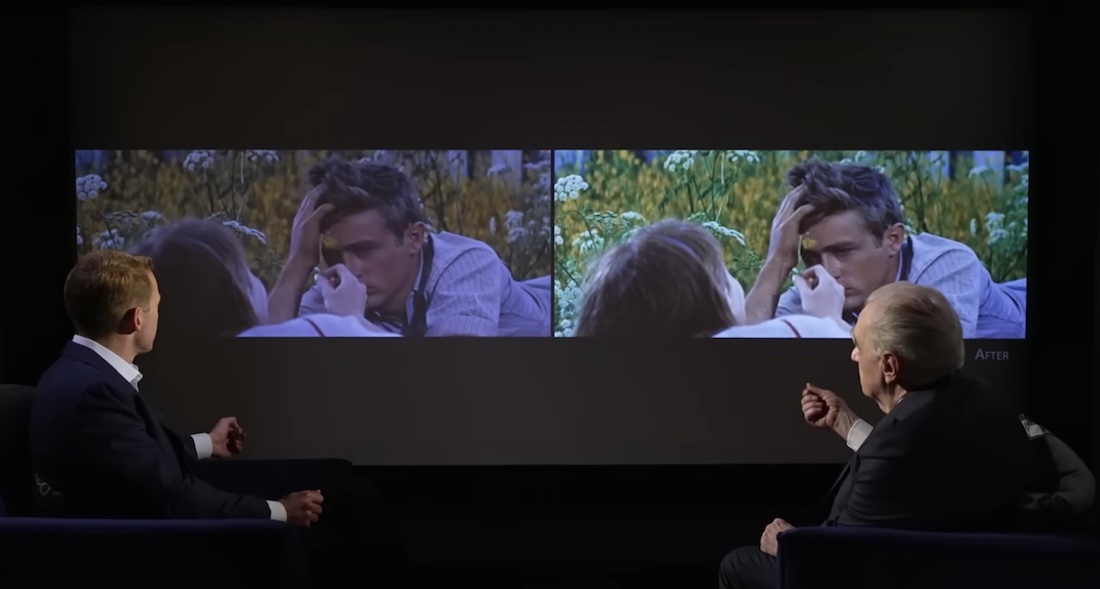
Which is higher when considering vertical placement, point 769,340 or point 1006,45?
point 1006,45

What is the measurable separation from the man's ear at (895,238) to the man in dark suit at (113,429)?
3.77m

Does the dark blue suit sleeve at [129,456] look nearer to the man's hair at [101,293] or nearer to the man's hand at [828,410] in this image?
the man's hair at [101,293]

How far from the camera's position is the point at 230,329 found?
5297 millimetres

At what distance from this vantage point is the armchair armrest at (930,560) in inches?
82.0

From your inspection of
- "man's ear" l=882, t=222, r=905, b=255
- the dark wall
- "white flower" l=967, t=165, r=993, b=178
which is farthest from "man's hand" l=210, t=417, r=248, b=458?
"white flower" l=967, t=165, r=993, b=178

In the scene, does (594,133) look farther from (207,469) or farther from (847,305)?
(207,469)

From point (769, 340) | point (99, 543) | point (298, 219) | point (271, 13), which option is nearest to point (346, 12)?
point (271, 13)

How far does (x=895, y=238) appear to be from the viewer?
5324mm

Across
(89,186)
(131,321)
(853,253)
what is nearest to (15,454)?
(131,321)

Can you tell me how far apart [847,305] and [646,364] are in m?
1.10

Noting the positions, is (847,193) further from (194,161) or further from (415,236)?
(194,161)

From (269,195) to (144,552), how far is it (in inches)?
132

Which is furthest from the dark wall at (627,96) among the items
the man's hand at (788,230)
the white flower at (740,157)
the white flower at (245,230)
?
the white flower at (245,230)

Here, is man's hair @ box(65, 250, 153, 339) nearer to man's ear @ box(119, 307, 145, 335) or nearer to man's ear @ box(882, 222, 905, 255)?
man's ear @ box(119, 307, 145, 335)
